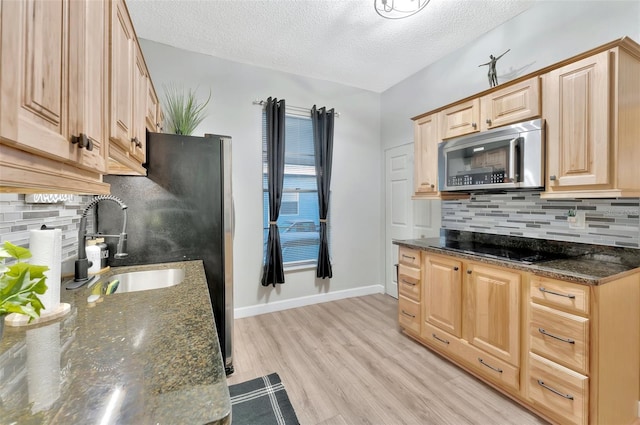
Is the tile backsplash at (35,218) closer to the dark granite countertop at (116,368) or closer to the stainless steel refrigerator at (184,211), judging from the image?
the stainless steel refrigerator at (184,211)

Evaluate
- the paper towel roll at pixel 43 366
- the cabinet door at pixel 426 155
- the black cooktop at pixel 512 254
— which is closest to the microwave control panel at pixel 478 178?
the cabinet door at pixel 426 155

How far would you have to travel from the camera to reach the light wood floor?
5.51 ft

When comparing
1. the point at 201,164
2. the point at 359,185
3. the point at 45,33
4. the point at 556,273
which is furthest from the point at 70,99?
the point at 359,185

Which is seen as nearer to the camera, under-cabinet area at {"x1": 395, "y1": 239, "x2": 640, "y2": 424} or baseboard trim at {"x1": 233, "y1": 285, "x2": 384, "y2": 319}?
under-cabinet area at {"x1": 395, "y1": 239, "x2": 640, "y2": 424}

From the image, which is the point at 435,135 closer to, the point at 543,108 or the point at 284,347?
the point at 543,108

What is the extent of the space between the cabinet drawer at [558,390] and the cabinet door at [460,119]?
1671 millimetres

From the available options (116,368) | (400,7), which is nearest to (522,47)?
(400,7)

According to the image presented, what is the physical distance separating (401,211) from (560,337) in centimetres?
221

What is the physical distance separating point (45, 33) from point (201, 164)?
1.39 m

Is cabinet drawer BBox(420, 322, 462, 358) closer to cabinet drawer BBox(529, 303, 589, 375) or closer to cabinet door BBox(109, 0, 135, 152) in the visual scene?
cabinet drawer BBox(529, 303, 589, 375)

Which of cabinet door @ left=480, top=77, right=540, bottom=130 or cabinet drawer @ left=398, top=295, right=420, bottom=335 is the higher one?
cabinet door @ left=480, top=77, right=540, bottom=130

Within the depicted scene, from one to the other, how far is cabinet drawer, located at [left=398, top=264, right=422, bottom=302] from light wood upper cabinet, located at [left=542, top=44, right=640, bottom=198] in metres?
1.19

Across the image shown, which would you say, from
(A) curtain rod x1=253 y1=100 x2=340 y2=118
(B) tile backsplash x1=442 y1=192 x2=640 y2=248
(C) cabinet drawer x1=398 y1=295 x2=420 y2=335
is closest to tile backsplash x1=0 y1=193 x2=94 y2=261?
(A) curtain rod x1=253 y1=100 x2=340 y2=118

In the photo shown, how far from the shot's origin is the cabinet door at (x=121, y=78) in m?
1.10
